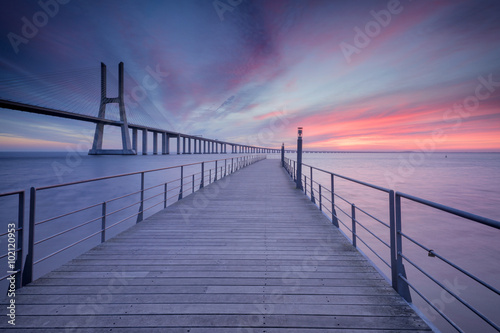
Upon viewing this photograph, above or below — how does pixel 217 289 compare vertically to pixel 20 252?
below

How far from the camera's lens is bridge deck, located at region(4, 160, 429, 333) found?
6.49ft

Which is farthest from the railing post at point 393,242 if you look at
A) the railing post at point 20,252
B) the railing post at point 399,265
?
the railing post at point 20,252

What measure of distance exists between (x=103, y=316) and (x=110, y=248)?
1.57 meters

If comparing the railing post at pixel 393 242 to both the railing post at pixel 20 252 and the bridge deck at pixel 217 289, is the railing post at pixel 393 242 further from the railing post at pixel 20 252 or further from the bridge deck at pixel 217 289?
the railing post at pixel 20 252

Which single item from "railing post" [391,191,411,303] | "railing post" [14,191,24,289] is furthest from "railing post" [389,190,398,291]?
"railing post" [14,191,24,289]

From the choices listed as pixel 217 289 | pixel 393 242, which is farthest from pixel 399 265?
pixel 217 289

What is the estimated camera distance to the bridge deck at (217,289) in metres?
1.98

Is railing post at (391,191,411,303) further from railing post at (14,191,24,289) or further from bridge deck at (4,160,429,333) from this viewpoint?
railing post at (14,191,24,289)

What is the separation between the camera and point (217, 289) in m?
2.41

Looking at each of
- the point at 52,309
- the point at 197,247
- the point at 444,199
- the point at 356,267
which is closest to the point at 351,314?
the point at 356,267

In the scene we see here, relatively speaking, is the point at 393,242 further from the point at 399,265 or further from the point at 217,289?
the point at 217,289

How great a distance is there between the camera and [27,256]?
2.54m

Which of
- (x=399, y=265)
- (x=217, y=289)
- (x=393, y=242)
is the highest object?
(x=393, y=242)

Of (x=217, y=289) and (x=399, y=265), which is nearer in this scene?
(x=399, y=265)
